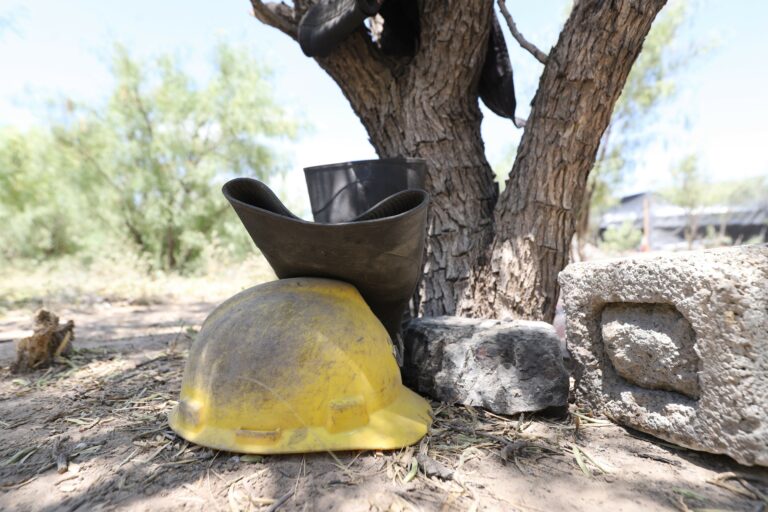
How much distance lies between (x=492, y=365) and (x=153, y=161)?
37.2 feet

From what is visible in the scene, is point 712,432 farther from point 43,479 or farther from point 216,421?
point 43,479

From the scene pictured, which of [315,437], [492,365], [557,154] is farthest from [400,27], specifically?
[315,437]

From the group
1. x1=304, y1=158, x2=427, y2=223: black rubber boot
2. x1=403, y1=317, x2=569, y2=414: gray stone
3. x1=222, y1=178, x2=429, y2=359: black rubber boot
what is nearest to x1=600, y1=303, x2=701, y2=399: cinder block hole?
x1=403, y1=317, x2=569, y2=414: gray stone

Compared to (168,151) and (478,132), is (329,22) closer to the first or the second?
(478,132)

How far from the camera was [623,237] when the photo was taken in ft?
66.5

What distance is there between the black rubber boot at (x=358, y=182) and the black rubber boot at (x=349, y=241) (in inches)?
20.7

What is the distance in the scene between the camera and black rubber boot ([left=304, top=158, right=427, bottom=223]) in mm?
2387

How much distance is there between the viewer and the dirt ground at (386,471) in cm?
123

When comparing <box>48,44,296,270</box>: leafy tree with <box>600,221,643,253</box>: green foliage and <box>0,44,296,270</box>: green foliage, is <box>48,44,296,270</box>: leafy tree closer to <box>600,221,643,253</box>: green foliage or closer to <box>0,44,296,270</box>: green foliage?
<box>0,44,296,270</box>: green foliage

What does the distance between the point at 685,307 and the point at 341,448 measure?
1216mm

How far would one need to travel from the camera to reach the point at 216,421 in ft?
4.95

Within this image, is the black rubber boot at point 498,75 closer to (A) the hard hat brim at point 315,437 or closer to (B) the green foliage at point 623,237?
(A) the hard hat brim at point 315,437

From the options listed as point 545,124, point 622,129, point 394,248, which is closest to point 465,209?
point 545,124

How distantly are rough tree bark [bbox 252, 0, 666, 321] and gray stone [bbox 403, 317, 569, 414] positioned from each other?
582mm
